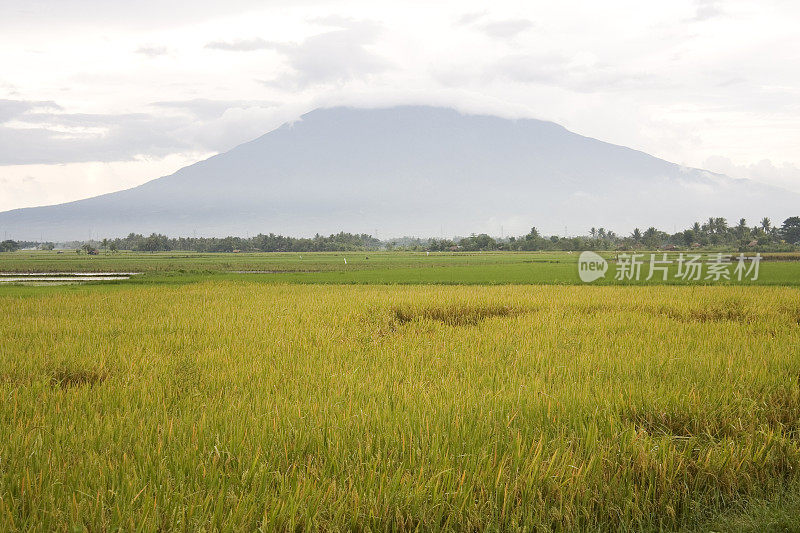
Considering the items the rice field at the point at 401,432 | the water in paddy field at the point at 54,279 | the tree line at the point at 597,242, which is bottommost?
the rice field at the point at 401,432

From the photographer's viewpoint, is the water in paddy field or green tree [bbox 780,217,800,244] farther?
green tree [bbox 780,217,800,244]

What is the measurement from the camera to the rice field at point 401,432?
8.46 ft

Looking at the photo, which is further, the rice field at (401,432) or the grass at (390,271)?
the grass at (390,271)

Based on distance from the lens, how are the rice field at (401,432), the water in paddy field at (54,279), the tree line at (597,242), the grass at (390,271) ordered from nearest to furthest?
the rice field at (401,432) < the grass at (390,271) < the water in paddy field at (54,279) < the tree line at (597,242)

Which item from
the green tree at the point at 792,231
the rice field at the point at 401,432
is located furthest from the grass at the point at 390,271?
the green tree at the point at 792,231

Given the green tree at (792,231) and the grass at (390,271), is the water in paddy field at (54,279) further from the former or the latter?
the green tree at (792,231)

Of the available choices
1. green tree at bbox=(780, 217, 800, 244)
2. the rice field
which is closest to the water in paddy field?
the rice field

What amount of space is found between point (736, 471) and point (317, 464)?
2659 mm

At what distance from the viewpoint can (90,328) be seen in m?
8.16

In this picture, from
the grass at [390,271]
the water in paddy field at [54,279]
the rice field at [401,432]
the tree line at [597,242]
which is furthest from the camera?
the tree line at [597,242]

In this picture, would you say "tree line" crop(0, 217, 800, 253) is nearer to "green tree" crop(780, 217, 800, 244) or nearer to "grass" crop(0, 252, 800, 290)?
"green tree" crop(780, 217, 800, 244)

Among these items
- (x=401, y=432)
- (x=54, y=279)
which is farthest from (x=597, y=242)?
(x=401, y=432)

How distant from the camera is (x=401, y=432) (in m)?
3.40

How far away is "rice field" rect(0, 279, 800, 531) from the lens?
2580 millimetres
